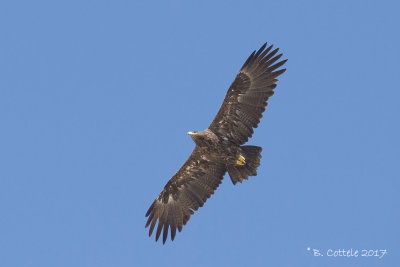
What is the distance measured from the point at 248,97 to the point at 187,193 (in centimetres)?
381

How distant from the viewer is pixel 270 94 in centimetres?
2123

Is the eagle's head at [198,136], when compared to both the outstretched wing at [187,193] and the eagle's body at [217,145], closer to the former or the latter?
the eagle's body at [217,145]

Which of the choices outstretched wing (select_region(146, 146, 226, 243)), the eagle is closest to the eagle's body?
the eagle

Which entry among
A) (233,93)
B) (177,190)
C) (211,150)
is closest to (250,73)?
(233,93)

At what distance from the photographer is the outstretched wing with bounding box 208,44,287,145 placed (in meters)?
21.3

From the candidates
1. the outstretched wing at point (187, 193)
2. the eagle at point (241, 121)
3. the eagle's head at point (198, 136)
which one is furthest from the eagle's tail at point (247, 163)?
the eagle's head at point (198, 136)

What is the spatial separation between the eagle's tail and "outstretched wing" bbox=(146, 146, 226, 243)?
0.96 meters

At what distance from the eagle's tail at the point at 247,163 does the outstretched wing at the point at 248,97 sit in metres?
0.51

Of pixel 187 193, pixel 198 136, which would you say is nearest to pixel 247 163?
pixel 198 136

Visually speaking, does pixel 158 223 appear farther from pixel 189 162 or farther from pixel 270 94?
pixel 270 94

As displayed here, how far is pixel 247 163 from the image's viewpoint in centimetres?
2119

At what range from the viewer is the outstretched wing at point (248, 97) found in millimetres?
21297

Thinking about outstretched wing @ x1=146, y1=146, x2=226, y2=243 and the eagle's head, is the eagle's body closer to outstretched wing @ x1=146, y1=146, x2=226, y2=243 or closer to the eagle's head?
the eagle's head

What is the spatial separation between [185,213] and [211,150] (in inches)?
93.8
